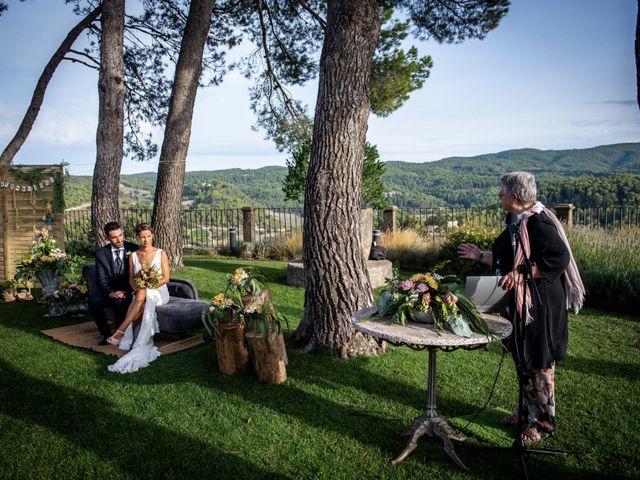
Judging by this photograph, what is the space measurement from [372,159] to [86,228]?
10.0 meters

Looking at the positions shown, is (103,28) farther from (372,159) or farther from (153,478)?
(153,478)

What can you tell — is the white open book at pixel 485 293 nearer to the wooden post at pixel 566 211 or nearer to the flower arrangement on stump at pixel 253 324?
the flower arrangement on stump at pixel 253 324

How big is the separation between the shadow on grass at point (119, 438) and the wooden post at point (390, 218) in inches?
414

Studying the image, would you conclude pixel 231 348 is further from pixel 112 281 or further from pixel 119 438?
pixel 112 281

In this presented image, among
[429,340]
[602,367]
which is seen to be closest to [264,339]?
[429,340]

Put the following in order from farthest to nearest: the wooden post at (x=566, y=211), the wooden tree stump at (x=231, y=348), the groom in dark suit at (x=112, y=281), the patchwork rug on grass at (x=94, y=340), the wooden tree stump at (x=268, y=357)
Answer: the wooden post at (x=566, y=211), the groom in dark suit at (x=112, y=281), the patchwork rug on grass at (x=94, y=340), the wooden tree stump at (x=231, y=348), the wooden tree stump at (x=268, y=357)

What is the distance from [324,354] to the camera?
5.09 metres

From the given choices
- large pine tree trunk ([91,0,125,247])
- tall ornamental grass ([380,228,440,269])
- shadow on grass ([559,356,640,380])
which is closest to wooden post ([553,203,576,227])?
tall ornamental grass ([380,228,440,269])

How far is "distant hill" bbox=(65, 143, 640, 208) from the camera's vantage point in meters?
18.6

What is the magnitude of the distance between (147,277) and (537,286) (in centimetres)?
442

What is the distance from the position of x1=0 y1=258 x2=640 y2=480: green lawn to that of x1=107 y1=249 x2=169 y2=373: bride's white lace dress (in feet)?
0.47

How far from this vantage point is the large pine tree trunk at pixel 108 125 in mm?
8773

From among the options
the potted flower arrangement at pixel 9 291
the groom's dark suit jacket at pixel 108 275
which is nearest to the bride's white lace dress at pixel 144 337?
the groom's dark suit jacket at pixel 108 275

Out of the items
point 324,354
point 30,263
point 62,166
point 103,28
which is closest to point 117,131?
point 62,166
